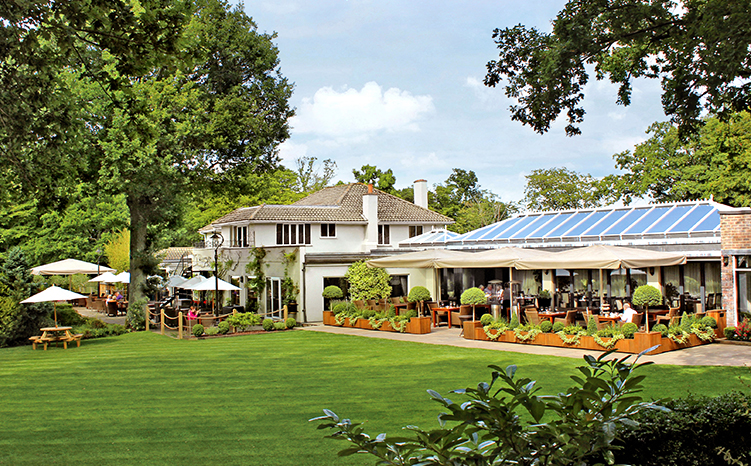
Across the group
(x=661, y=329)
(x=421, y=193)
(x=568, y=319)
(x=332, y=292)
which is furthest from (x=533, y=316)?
(x=421, y=193)

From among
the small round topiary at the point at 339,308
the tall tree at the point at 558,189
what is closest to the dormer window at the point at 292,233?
the small round topiary at the point at 339,308

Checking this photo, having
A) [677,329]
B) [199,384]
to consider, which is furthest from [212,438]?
[677,329]

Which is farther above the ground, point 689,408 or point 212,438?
point 689,408

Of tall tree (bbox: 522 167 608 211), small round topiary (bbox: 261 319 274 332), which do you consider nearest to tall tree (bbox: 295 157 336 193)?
tall tree (bbox: 522 167 608 211)

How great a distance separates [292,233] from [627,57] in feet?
71.2

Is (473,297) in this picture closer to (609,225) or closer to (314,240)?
(609,225)

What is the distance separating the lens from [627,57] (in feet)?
42.0

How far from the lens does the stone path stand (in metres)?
14.9

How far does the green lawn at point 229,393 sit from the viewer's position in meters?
8.59

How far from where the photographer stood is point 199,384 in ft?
44.1

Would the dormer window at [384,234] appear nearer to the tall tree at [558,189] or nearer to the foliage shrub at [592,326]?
the foliage shrub at [592,326]

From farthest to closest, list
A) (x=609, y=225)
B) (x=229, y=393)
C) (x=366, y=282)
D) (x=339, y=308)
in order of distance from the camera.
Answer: (x=366, y=282), (x=339, y=308), (x=609, y=225), (x=229, y=393)

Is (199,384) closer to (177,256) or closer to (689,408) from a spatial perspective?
(689,408)

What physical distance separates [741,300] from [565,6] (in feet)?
42.7
